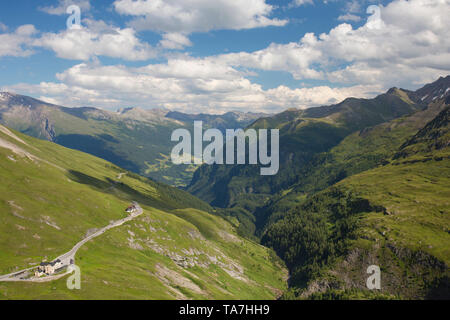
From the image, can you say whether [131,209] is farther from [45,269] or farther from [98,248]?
[45,269]

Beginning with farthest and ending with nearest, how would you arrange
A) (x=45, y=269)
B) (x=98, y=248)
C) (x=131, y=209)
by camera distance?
1. (x=131, y=209)
2. (x=98, y=248)
3. (x=45, y=269)

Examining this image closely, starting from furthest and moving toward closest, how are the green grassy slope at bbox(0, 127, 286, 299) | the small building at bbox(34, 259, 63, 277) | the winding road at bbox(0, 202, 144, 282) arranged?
the green grassy slope at bbox(0, 127, 286, 299) < the small building at bbox(34, 259, 63, 277) < the winding road at bbox(0, 202, 144, 282)

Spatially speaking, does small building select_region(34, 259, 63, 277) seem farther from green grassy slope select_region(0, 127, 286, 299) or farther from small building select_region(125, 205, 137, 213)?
small building select_region(125, 205, 137, 213)

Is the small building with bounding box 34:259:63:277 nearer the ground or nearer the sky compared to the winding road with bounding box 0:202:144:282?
nearer the sky

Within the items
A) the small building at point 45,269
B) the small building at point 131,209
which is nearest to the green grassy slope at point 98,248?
the small building at point 131,209

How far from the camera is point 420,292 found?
16875cm

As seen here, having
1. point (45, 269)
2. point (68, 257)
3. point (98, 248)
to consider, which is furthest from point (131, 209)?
point (45, 269)

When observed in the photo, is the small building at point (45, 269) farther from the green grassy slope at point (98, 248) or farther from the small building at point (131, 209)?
the small building at point (131, 209)

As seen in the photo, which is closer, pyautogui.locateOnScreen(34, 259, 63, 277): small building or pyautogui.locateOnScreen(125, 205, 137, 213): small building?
pyautogui.locateOnScreen(34, 259, 63, 277): small building

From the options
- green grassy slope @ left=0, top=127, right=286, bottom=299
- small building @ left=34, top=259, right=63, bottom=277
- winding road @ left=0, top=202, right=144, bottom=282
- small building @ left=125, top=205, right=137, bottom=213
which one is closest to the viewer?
winding road @ left=0, top=202, right=144, bottom=282

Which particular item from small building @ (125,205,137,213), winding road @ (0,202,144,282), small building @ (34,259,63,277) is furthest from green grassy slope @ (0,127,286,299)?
small building @ (34,259,63,277)
